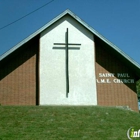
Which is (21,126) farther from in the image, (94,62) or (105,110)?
(94,62)

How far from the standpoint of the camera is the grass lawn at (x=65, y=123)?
952 cm

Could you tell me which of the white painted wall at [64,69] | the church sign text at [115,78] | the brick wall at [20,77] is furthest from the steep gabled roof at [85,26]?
the church sign text at [115,78]

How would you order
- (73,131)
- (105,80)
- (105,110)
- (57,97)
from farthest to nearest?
(105,80) < (57,97) < (105,110) < (73,131)

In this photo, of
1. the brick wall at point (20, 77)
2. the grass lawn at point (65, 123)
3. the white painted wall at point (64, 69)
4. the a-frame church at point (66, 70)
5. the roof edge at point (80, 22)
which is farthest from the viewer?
the brick wall at point (20, 77)

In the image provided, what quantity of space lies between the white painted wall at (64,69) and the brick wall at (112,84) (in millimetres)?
685

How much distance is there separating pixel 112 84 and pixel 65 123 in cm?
→ 819

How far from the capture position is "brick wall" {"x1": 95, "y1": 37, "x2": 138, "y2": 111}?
1841cm

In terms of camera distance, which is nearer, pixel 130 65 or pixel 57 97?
pixel 57 97

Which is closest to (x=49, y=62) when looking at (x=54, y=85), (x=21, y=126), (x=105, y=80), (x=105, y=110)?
(x=54, y=85)

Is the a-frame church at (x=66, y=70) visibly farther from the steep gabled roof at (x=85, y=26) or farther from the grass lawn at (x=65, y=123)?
the grass lawn at (x=65, y=123)

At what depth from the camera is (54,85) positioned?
57.7 feet

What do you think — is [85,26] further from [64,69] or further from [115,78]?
[115,78]

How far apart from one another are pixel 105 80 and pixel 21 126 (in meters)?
9.27

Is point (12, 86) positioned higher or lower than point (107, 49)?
lower
